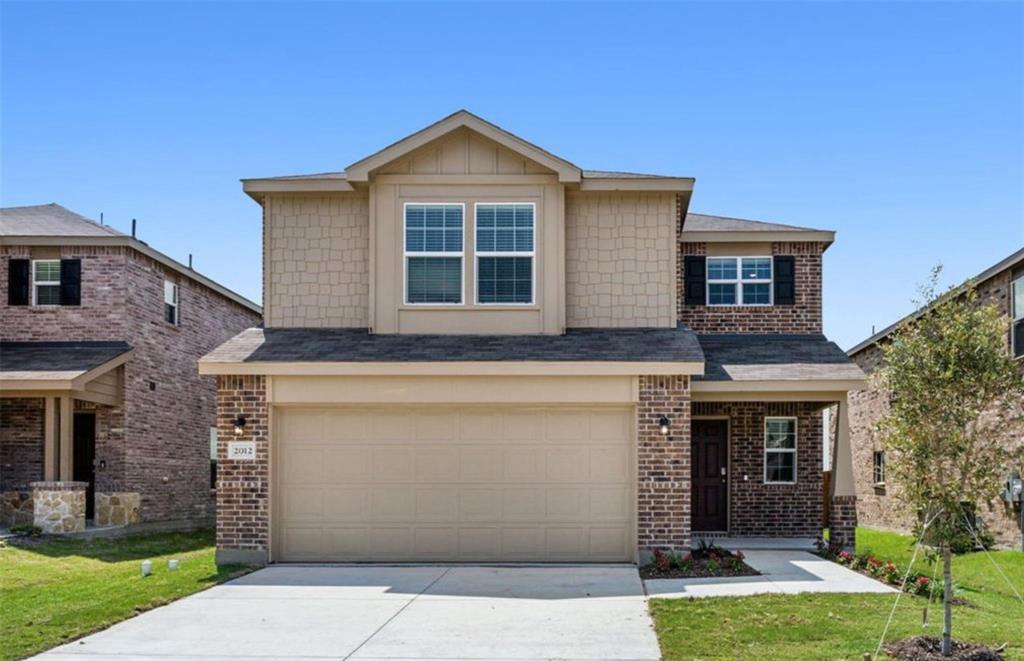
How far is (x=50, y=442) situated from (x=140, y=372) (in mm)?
2811

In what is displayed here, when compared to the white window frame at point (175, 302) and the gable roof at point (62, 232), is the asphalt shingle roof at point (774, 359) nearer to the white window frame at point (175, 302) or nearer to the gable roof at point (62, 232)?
the gable roof at point (62, 232)

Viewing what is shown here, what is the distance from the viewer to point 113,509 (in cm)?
2133

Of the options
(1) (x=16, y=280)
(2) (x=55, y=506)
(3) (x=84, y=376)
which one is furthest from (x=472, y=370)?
(1) (x=16, y=280)

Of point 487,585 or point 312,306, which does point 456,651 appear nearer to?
point 487,585

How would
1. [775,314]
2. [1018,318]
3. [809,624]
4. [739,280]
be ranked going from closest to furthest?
[809,624], [1018,318], [775,314], [739,280]

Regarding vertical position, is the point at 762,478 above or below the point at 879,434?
below

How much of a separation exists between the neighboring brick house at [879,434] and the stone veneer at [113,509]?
1440cm

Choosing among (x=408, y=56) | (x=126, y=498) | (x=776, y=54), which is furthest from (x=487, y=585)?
(x=126, y=498)

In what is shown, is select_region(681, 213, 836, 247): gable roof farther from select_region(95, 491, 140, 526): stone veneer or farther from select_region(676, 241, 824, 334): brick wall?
select_region(95, 491, 140, 526): stone veneer

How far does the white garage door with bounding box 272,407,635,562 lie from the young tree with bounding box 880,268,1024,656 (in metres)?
5.95

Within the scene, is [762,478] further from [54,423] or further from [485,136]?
[54,423]

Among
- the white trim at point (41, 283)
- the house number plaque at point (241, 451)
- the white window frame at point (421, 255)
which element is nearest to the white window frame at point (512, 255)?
the white window frame at point (421, 255)

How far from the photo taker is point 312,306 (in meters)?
16.3

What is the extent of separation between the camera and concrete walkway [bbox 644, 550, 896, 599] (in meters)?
12.3
